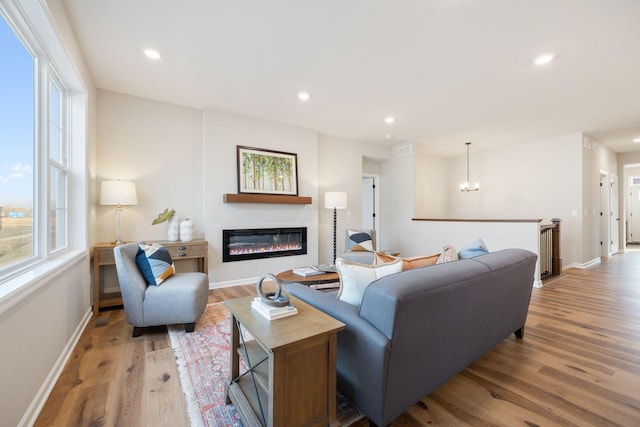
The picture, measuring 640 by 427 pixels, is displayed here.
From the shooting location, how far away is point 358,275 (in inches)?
63.3

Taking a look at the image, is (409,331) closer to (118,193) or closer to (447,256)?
(447,256)

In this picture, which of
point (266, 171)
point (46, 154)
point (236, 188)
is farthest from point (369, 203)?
point (46, 154)

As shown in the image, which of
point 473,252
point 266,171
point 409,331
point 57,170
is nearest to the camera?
Result: point 409,331

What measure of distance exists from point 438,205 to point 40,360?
7.21m

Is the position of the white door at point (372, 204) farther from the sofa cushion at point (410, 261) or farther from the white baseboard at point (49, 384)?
the white baseboard at point (49, 384)

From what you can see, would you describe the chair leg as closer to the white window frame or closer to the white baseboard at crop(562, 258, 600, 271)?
the white window frame

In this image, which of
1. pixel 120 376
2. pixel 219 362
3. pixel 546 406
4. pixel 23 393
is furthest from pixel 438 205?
pixel 23 393

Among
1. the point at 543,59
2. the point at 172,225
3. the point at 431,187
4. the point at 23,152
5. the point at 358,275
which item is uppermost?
the point at 543,59

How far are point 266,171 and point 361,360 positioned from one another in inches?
142

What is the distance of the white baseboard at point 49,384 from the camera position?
1457mm

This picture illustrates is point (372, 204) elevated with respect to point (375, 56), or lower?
lower

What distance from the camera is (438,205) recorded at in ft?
23.2

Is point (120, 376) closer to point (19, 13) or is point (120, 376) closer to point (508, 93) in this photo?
point (19, 13)

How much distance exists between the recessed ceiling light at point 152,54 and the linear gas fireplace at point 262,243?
2.30 m
